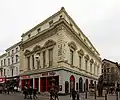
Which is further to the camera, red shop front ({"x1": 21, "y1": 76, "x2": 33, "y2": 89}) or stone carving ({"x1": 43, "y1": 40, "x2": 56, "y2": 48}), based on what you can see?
red shop front ({"x1": 21, "y1": 76, "x2": 33, "y2": 89})

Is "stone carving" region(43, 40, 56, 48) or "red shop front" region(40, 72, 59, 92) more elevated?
"stone carving" region(43, 40, 56, 48)

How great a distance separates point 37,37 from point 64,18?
8707 mm

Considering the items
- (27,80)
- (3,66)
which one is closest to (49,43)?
(27,80)

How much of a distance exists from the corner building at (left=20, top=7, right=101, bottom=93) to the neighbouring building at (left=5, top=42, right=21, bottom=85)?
9483mm

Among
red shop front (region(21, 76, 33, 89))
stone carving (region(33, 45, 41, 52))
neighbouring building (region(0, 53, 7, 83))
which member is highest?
stone carving (region(33, 45, 41, 52))

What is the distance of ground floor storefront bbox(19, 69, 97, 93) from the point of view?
38312mm

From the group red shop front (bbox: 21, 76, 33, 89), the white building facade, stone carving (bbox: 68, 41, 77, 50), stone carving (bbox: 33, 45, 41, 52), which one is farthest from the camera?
the white building facade

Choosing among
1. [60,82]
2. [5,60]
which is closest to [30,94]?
[60,82]

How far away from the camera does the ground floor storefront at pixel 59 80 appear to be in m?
38.3

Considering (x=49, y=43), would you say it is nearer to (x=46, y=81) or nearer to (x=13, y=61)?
(x=46, y=81)

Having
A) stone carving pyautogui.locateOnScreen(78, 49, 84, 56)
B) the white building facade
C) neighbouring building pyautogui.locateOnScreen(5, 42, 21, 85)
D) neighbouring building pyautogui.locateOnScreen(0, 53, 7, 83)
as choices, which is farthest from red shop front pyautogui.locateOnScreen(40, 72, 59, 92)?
neighbouring building pyautogui.locateOnScreen(0, 53, 7, 83)

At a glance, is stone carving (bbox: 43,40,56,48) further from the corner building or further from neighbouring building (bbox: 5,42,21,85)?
neighbouring building (bbox: 5,42,21,85)

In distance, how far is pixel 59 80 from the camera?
3844cm

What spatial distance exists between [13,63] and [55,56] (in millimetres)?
28869
